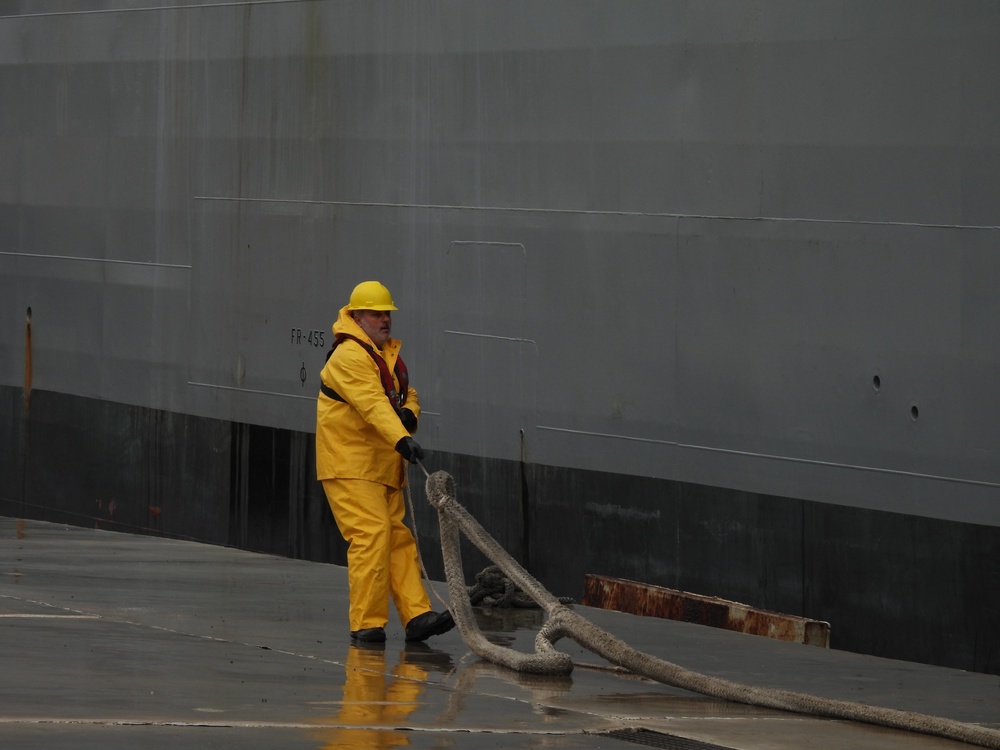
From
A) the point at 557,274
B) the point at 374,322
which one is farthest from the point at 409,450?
the point at 557,274

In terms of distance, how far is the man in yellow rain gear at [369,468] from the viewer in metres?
8.86

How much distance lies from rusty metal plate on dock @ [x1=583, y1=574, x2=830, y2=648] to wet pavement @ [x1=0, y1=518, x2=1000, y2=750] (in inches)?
10.4

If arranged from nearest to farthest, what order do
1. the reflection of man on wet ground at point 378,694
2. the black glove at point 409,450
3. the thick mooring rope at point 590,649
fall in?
the reflection of man on wet ground at point 378,694, the thick mooring rope at point 590,649, the black glove at point 409,450

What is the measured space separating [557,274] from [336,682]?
14.3 ft

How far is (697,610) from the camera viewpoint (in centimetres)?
1027

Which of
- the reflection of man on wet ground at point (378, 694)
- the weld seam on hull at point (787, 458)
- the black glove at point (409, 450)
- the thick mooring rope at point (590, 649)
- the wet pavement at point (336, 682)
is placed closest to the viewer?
the reflection of man on wet ground at point (378, 694)

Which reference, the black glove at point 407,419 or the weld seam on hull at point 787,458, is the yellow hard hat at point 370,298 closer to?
the black glove at point 407,419

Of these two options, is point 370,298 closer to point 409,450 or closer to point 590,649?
point 409,450

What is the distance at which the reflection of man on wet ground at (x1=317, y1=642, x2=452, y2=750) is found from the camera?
651 centimetres

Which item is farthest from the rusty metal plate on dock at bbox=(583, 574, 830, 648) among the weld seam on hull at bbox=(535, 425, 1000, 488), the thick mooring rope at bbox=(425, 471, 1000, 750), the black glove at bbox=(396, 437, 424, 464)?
the black glove at bbox=(396, 437, 424, 464)

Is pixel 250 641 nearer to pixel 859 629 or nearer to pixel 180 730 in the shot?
pixel 180 730

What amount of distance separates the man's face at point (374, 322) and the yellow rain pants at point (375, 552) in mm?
687

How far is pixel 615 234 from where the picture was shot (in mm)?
11203

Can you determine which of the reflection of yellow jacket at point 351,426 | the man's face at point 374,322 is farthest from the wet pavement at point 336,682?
the man's face at point 374,322
